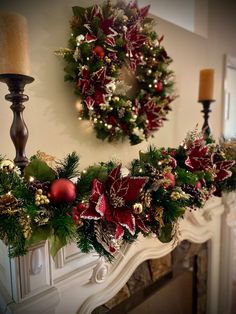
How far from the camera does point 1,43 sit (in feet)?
2.30

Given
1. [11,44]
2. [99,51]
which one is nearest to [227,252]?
[99,51]

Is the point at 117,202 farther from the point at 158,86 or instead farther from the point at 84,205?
the point at 158,86

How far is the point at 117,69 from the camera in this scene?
1157mm

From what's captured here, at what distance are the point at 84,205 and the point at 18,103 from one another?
399 mm

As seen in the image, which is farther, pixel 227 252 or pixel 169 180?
pixel 227 252

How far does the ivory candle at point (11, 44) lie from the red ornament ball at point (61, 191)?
1.25 feet

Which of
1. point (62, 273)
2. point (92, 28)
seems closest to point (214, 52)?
point (92, 28)

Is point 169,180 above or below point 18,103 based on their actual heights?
below

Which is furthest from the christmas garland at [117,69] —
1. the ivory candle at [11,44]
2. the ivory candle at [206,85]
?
the ivory candle at [11,44]

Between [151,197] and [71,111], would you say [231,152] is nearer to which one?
[151,197]

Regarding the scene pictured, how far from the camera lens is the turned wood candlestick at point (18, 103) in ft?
2.35

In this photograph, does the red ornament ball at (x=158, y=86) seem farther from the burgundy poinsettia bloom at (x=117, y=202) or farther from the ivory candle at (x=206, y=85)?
the burgundy poinsettia bloom at (x=117, y=202)

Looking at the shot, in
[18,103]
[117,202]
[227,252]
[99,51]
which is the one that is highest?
[99,51]

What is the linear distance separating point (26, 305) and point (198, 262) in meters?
1.22
